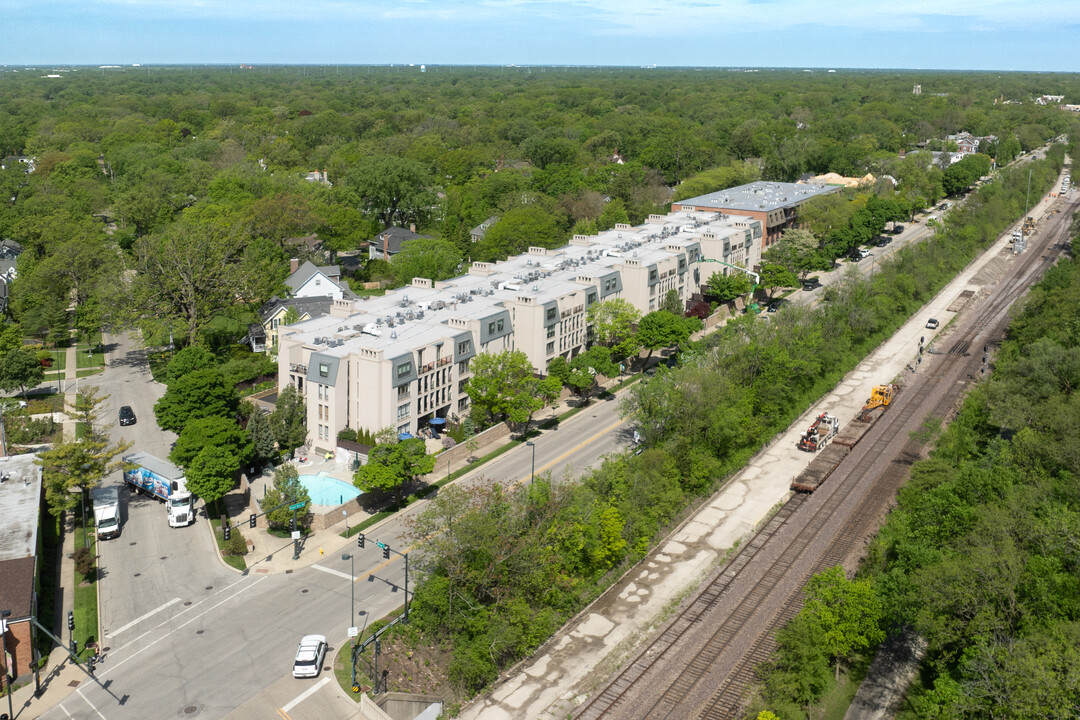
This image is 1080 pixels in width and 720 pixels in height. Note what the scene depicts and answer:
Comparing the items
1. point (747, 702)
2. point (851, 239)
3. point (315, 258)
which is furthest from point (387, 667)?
point (851, 239)

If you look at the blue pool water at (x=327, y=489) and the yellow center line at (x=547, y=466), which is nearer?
the yellow center line at (x=547, y=466)

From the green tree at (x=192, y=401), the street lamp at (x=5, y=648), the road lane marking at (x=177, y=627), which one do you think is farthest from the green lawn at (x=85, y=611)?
the green tree at (x=192, y=401)

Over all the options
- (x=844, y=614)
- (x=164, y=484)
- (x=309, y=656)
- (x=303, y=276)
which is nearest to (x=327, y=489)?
(x=164, y=484)

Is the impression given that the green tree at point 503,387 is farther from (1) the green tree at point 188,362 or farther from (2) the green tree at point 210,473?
(1) the green tree at point 188,362

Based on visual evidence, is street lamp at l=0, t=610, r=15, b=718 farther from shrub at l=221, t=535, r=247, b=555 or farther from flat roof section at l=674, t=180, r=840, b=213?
flat roof section at l=674, t=180, r=840, b=213

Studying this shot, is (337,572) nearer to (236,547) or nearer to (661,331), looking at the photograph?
(236,547)

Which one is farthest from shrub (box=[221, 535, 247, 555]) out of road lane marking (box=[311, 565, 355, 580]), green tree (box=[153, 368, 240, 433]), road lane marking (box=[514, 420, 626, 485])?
road lane marking (box=[514, 420, 626, 485])

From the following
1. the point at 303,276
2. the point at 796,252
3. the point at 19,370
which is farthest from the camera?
the point at 796,252
